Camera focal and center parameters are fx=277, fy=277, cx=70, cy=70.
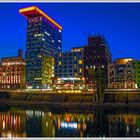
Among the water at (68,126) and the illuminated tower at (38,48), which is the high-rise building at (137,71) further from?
the water at (68,126)

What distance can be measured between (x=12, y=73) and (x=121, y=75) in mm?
39727

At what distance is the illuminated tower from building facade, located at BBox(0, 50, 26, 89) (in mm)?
3365

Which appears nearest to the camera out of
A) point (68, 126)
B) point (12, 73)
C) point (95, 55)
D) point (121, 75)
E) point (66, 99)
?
point (68, 126)

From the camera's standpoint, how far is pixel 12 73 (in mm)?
97188

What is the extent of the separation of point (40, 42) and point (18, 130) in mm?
76522

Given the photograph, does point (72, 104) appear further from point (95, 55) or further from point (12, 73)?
point (12, 73)

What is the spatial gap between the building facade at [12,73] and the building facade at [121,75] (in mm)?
32449

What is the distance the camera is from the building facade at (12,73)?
96312 mm

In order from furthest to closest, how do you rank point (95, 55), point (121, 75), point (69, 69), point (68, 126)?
point (69, 69)
point (95, 55)
point (121, 75)
point (68, 126)

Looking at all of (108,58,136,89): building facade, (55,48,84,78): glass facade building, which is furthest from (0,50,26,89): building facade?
(108,58,136,89): building facade

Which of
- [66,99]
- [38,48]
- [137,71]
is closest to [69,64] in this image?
[38,48]

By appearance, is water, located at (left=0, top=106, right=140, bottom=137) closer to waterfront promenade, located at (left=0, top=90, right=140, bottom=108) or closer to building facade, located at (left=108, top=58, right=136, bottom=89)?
waterfront promenade, located at (left=0, top=90, right=140, bottom=108)

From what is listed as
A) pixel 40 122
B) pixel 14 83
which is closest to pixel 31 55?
pixel 14 83

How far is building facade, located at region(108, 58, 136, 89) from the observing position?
76375 mm
